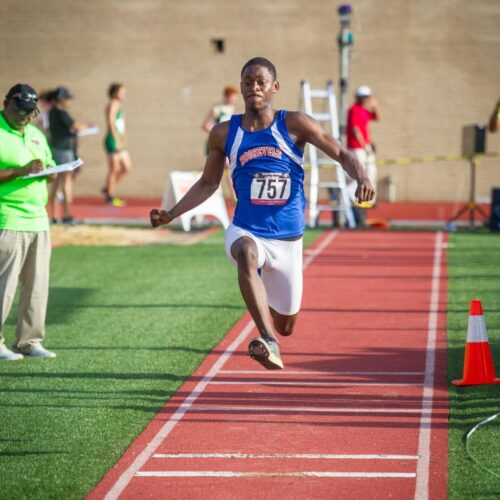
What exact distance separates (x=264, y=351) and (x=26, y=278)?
3730 mm

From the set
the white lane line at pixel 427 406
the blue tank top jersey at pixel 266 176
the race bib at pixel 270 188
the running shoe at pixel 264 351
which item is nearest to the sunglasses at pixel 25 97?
the blue tank top jersey at pixel 266 176

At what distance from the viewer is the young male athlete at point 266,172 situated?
7.10 m

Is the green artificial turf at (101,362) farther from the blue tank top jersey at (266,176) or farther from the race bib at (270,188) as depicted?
the race bib at (270,188)

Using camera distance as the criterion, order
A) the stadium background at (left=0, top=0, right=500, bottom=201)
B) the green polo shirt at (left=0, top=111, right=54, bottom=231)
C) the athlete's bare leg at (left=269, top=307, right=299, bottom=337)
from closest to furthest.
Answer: the athlete's bare leg at (left=269, top=307, right=299, bottom=337) → the green polo shirt at (left=0, top=111, right=54, bottom=231) → the stadium background at (left=0, top=0, right=500, bottom=201)

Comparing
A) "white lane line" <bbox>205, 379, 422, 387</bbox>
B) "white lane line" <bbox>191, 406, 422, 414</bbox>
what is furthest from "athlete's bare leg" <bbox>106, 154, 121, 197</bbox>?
"white lane line" <bbox>191, 406, 422, 414</bbox>

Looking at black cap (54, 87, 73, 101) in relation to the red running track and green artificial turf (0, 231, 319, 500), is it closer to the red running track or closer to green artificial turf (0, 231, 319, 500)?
green artificial turf (0, 231, 319, 500)

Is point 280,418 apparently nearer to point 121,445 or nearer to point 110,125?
point 121,445

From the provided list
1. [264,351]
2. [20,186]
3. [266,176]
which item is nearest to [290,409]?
[264,351]

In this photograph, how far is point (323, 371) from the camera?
9219 millimetres

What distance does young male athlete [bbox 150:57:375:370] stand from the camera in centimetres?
710

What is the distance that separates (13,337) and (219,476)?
4.93m

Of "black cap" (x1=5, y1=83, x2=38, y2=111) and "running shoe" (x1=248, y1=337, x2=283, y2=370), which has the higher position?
"black cap" (x1=5, y1=83, x2=38, y2=111)

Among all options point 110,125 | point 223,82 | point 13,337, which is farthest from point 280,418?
point 223,82

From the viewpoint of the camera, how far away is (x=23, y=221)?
9.52m
